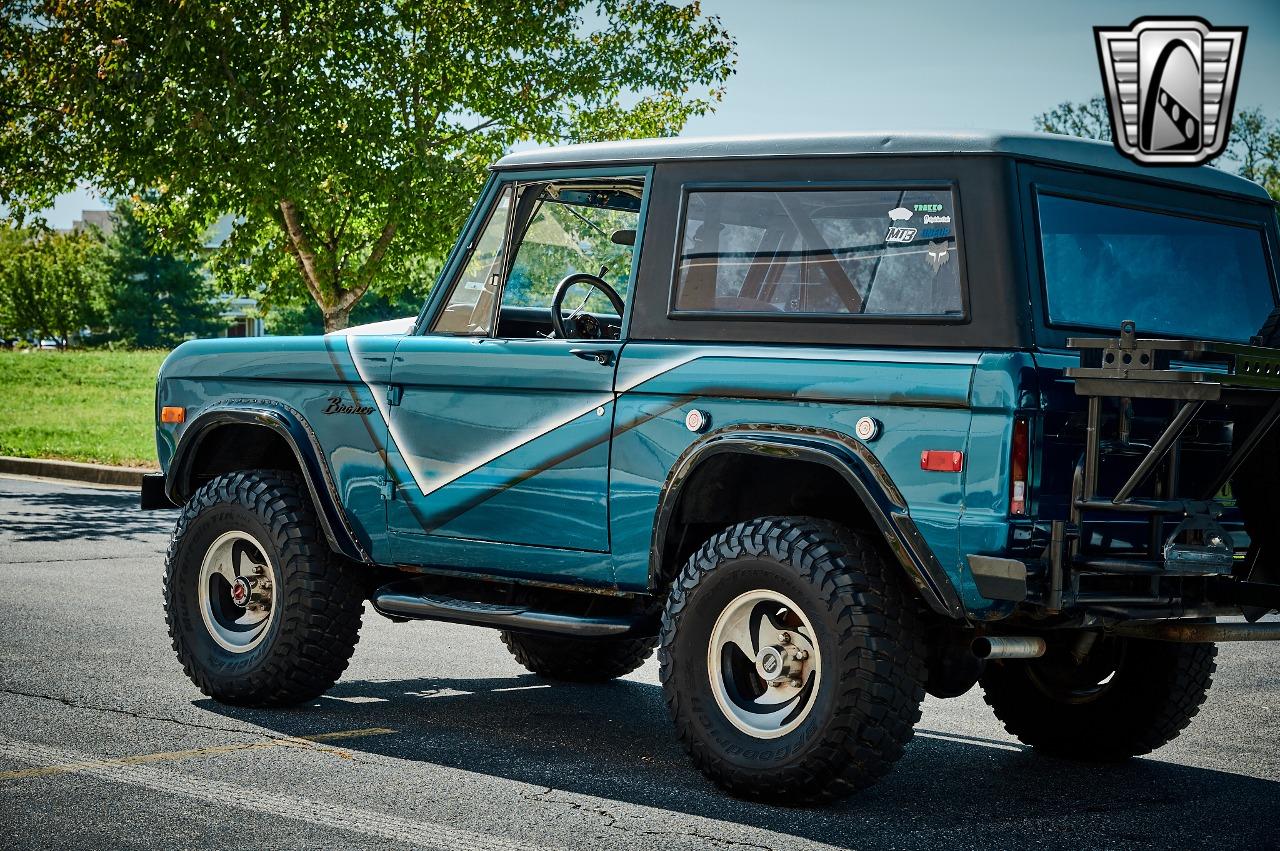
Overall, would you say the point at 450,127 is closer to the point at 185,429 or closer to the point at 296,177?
the point at 296,177

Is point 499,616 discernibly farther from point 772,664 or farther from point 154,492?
point 154,492

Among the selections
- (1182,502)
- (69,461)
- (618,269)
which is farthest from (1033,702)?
(69,461)

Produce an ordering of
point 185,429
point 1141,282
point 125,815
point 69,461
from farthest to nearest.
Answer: point 69,461
point 185,429
point 1141,282
point 125,815

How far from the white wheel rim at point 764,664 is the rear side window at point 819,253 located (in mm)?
1003

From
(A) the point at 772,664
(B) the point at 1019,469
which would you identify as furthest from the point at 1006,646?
(A) the point at 772,664

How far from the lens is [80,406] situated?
32.9 m

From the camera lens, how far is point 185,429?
6.82 m

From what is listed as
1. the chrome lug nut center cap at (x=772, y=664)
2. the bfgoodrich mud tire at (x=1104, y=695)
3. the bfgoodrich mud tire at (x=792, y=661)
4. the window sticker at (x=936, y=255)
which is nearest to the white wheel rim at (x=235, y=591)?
the bfgoodrich mud tire at (x=792, y=661)

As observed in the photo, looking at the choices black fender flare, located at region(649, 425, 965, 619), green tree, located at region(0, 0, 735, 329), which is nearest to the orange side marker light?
black fender flare, located at region(649, 425, 965, 619)

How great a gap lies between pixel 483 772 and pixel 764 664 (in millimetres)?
1124

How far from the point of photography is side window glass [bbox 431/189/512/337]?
244 inches

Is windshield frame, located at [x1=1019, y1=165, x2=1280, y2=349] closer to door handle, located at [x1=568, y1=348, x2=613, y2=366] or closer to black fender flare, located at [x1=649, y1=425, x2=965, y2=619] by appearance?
black fender flare, located at [x1=649, y1=425, x2=965, y2=619]

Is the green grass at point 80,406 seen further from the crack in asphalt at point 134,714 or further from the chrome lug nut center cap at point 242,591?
the chrome lug nut center cap at point 242,591

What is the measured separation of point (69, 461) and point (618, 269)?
1515cm
